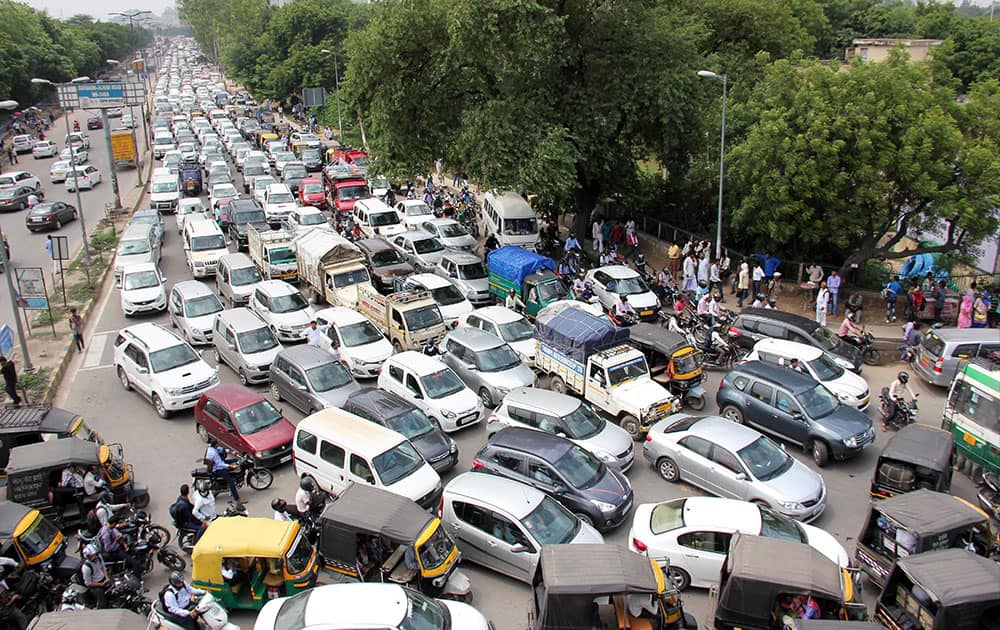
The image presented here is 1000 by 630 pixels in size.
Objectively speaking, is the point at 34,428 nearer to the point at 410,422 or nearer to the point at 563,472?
the point at 410,422

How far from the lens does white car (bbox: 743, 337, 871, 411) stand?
56.7ft

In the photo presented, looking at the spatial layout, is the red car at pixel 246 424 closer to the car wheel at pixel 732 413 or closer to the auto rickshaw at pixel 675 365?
the auto rickshaw at pixel 675 365

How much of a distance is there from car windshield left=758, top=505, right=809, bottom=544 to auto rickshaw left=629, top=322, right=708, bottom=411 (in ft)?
20.5

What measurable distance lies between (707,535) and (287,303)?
1526 cm

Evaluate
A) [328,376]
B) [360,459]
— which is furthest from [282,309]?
[360,459]

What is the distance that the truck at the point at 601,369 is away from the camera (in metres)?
16.7

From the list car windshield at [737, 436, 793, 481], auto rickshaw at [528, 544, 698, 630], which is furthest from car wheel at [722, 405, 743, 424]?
auto rickshaw at [528, 544, 698, 630]

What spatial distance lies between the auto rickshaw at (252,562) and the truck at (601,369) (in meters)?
7.92

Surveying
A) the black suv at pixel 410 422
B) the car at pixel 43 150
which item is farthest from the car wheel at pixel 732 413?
the car at pixel 43 150

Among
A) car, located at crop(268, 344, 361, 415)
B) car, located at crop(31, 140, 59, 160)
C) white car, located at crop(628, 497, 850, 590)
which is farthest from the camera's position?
car, located at crop(31, 140, 59, 160)

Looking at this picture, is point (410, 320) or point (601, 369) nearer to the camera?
point (601, 369)

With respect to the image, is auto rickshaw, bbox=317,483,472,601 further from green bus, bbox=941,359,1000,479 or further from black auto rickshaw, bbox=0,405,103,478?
green bus, bbox=941,359,1000,479

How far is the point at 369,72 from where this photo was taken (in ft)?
94.4

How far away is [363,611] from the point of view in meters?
9.15
